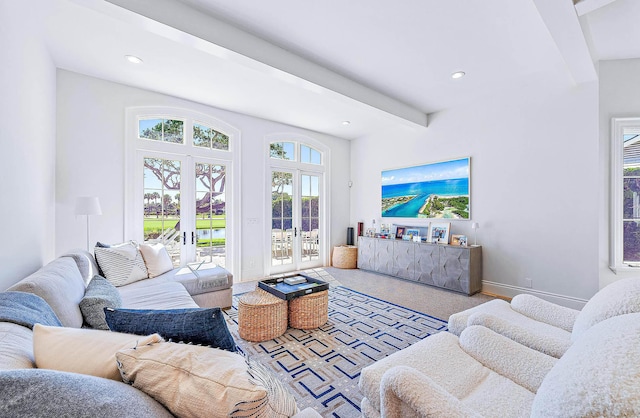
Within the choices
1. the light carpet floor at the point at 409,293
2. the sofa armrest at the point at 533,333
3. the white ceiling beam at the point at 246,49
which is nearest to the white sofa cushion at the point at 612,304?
the sofa armrest at the point at 533,333

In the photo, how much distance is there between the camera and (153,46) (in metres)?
2.62

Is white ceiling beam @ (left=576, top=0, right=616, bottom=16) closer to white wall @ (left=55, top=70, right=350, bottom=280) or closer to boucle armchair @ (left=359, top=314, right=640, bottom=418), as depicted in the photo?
boucle armchair @ (left=359, top=314, right=640, bottom=418)

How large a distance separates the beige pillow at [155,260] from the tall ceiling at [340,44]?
2065 millimetres

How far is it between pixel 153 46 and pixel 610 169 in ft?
16.9

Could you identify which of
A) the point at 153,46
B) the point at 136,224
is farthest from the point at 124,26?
the point at 136,224

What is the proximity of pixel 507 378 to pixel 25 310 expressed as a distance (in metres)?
2.15

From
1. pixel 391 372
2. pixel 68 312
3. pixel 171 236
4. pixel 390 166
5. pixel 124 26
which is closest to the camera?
pixel 391 372

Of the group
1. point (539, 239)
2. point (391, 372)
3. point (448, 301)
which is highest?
point (539, 239)

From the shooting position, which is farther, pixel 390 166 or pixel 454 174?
pixel 390 166

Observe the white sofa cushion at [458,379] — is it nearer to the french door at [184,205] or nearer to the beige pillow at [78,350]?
the beige pillow at [78,350]

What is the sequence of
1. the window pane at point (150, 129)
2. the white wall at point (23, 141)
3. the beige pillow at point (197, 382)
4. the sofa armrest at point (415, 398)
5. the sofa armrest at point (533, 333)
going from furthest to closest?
the window pane at point (150, 129) → the white wall at point (23, 141) → the sofa armrest at point (533, 333) → the sofa armrest at point (415, 398) → the beige pillow at point (197, 382)

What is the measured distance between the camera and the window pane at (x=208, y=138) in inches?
161

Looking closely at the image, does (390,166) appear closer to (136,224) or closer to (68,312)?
(136,224)

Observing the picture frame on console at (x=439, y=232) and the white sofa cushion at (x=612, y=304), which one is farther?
the picture frame on console at (x=439, y=232)
